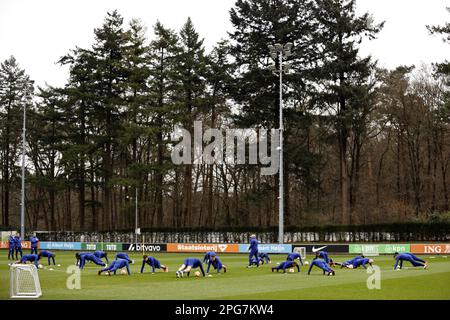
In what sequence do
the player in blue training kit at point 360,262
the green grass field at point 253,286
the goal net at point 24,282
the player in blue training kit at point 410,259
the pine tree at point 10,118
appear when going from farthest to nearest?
the pine tree at point 10,118, the player in blue training kit at point 360,262, the player in blue training kit at point 410,259, the green grass field at point 253,286, the goal net at point 24,282

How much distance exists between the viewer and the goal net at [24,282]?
65.3 feet

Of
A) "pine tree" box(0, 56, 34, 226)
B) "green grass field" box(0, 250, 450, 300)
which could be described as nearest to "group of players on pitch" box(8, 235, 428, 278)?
"green grass field" box(0, 250, 450, 300)

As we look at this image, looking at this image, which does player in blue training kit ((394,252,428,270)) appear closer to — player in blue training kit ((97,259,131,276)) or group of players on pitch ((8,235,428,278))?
group of players on pitch ((8,235,428,278))

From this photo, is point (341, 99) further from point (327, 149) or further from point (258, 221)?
point (258, 221)

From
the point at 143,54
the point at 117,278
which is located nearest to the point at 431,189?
the point at 143,54

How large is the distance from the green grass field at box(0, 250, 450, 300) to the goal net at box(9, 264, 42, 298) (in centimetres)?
33

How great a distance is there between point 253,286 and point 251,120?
4374 cm

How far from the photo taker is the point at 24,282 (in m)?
21.5

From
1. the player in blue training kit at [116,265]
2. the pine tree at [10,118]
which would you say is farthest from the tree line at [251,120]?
the player in blue training kit at [116,265]

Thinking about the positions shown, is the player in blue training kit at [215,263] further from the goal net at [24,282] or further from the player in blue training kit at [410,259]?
the goal net at [24,282]

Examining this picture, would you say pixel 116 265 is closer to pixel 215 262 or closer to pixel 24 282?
pixel 215 262

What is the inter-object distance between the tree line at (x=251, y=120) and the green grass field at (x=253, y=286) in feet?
108

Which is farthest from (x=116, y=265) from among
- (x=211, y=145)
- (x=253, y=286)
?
(x=211, y=145)

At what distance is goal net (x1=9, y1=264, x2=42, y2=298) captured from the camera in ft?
65.3
